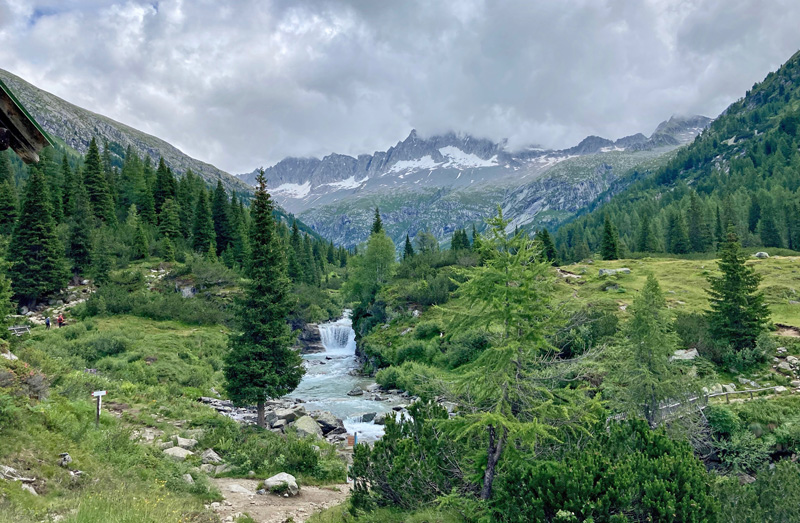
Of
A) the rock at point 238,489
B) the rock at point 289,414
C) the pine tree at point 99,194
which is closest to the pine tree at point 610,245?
the rock at point 289,414

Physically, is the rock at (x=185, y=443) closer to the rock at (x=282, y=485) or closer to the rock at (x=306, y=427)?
the rock at (x=282, y=485)

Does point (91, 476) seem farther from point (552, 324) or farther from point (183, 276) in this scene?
point (183, 276)

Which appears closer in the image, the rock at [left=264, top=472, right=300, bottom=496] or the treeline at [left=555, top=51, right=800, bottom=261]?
the rock at [left=264, top=472, right=300, bottom=496]

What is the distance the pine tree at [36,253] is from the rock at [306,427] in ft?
112

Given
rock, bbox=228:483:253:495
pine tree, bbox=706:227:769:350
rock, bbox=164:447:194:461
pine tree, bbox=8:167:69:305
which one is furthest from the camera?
pine tree, bbox=8:167:69:305

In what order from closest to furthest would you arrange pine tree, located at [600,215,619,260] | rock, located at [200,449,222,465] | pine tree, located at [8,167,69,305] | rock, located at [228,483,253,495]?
1. rock, located at [228,483,253,495]
2. rock, located at [200,449,222,465]
3. pine tree, located at [8,167,69,305]
4. pine tree, located at [600,215,619,260]

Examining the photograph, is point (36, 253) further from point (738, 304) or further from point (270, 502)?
point (738, 304)

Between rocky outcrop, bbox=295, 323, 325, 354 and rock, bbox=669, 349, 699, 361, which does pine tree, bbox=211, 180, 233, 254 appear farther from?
rock, bbox=669, 349, 699, 361

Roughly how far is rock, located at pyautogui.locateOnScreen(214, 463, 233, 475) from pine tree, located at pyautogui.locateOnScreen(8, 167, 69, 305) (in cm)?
3690

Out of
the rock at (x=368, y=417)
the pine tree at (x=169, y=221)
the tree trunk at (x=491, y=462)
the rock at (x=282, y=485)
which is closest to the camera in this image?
the tree trunk at (x=491, y=462)

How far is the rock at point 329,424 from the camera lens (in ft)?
75.9

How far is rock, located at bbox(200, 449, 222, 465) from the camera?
49.8ft

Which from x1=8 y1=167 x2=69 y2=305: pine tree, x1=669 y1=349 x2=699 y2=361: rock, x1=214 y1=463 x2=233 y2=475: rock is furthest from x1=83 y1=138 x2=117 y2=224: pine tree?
x1=669 y1=349 x2=699 y2=361: rock

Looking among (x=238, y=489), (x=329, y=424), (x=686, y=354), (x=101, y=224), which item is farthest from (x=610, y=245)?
(x=101, y=224)
